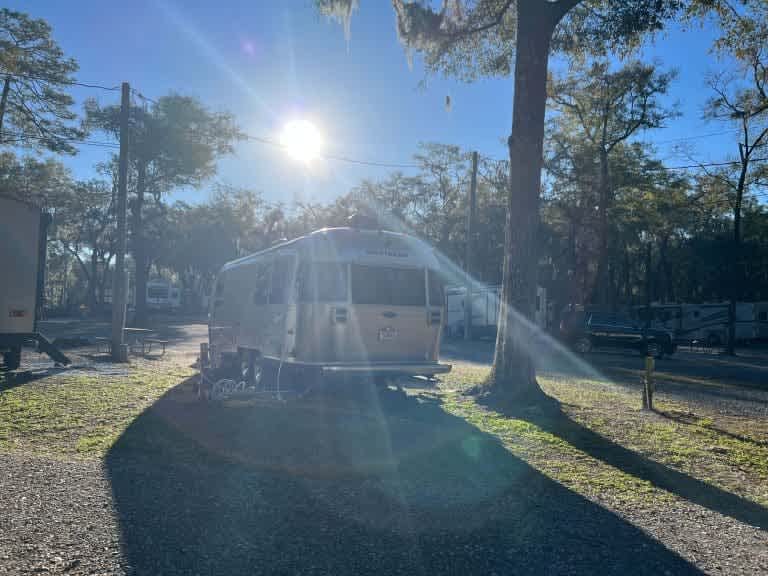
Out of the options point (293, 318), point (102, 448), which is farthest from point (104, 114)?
point (102, 448)

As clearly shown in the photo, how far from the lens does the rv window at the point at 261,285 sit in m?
11.6

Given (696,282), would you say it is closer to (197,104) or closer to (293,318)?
(197,104)

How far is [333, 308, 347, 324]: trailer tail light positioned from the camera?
977cm

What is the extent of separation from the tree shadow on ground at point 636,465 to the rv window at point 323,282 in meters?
3.06

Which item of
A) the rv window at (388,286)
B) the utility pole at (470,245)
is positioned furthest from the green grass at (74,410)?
the utility pole at (470,245)

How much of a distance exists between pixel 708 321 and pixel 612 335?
16.8 m

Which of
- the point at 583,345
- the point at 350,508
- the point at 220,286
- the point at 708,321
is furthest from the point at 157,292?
the point at 350,508

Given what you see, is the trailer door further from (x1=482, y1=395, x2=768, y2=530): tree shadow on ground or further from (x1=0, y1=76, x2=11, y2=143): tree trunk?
(x1=0, y1=76, x2=11, y2=143): tree trunk

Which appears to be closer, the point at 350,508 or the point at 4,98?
the point at 350,508

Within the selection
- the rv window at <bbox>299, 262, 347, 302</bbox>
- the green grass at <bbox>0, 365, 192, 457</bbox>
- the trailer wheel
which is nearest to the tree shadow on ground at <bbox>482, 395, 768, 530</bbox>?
the rv window at <bbox>299, 262, 347, 302</bbox>

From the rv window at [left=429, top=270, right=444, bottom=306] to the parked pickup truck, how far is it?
1591cm

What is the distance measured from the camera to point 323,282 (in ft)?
32.7

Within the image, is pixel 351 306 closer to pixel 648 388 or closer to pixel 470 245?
pixel 648 388

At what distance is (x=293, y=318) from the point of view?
395 inches
